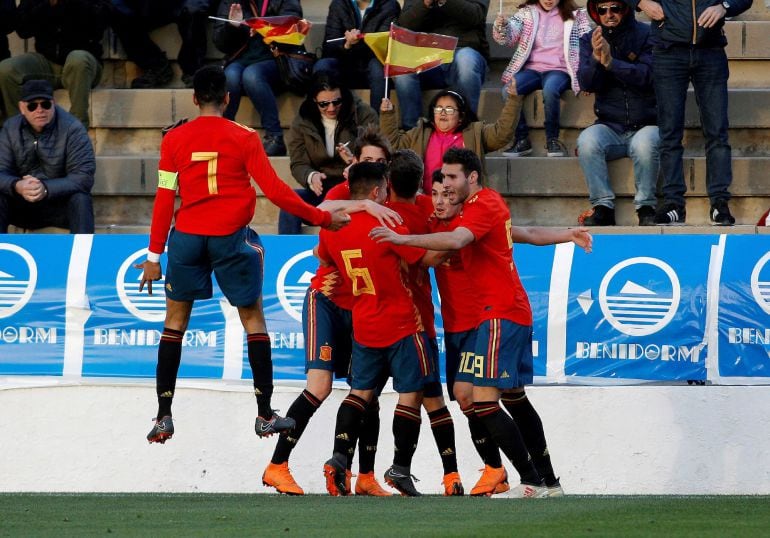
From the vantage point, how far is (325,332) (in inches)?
359

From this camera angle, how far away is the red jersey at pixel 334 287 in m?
9.14

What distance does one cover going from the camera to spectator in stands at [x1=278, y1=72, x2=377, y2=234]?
12.0 meters

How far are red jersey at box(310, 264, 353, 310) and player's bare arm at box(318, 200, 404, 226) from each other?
1.85 feet

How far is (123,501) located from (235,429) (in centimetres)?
209

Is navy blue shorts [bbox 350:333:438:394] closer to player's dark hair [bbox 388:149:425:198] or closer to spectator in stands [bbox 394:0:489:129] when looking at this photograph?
player's dark hair [bbox 388:149:425:198]

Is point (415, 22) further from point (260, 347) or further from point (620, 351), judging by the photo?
point (260, 347)

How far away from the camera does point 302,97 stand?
1365 centimetres

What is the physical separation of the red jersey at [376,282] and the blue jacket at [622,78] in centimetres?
435

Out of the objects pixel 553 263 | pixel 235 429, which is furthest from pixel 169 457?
pixel 553 263

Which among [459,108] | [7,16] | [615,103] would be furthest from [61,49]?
[615,103]

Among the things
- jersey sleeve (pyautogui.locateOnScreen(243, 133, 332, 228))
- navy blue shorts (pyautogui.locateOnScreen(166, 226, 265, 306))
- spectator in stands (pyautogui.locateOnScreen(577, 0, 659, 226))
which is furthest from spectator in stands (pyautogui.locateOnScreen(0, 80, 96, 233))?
spectator in stands (pyautogui.locateOnScreen(577, 0, 659, 226))

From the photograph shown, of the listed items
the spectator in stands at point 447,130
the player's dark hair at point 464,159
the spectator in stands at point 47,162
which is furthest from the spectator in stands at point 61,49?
the player's dark hair at point 464,159

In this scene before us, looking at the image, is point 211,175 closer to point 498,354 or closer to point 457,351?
point 457,351

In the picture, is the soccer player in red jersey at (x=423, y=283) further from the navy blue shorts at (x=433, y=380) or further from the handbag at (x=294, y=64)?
the handbag at (x=294, y=64)
